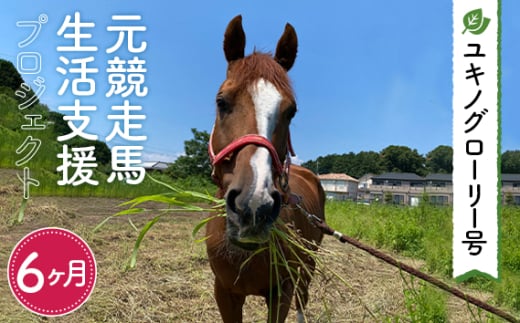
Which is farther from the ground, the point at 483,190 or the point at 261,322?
the point at 483,190

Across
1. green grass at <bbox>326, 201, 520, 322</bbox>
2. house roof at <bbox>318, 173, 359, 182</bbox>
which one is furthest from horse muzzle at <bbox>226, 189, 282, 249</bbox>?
house roof at <bbox>318, 173, 359, 182</bbox>

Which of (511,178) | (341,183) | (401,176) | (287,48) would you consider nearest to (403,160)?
(401,176)

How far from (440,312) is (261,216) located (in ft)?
10.7

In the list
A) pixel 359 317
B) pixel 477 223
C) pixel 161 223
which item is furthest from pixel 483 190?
pixel 161 223

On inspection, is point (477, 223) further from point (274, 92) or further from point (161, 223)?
point (161, 223)

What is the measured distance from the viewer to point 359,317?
4352mm

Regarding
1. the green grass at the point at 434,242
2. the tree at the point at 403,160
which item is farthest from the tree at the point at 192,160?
the tree at the point at 403,160

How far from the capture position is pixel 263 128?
76.1 inches

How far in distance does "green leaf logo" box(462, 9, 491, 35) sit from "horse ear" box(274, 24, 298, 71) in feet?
9.86

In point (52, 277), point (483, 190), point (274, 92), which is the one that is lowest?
point (52, 277)

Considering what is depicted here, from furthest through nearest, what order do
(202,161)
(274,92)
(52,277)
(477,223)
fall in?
(202,161) → (477,223) → (52,277) → (274,92)

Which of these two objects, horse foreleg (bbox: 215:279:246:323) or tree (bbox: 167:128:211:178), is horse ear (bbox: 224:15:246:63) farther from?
tree (bbox: 167:128:211:178)

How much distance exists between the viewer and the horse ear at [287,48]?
2.65m

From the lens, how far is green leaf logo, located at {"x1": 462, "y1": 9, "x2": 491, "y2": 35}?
457cm
